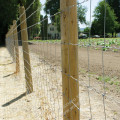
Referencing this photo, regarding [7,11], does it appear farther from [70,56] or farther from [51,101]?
[70,56]

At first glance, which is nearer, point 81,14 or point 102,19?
point 102,19

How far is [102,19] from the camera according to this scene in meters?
1.24

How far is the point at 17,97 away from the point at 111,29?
327 cm

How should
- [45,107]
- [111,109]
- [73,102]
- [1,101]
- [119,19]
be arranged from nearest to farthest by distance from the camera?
[119,19], [73,102], [111,109], [45,107], [1,101]

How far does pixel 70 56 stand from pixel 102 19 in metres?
0.56

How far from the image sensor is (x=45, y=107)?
10.4 ft

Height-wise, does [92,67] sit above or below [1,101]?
above

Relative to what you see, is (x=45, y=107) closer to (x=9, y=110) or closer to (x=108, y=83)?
(x=9, y=110)

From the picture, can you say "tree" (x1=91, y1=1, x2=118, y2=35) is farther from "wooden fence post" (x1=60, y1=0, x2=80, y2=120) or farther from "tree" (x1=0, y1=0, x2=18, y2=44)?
"tree" (x1=0, y1=0, x2=18, y2=44)

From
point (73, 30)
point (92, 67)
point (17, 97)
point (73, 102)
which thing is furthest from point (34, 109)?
point (92, 67)

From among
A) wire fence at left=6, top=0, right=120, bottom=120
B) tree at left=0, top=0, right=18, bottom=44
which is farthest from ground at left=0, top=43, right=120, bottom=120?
tree at left=0, top=0, right=18, bottom=44

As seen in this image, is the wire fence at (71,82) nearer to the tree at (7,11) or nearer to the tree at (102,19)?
the tree at (102,19)

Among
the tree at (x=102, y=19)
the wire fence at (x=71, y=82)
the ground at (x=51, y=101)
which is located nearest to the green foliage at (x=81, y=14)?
the wire fence at (x=71, y=82)

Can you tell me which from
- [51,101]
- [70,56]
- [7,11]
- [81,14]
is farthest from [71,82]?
[7,11]
